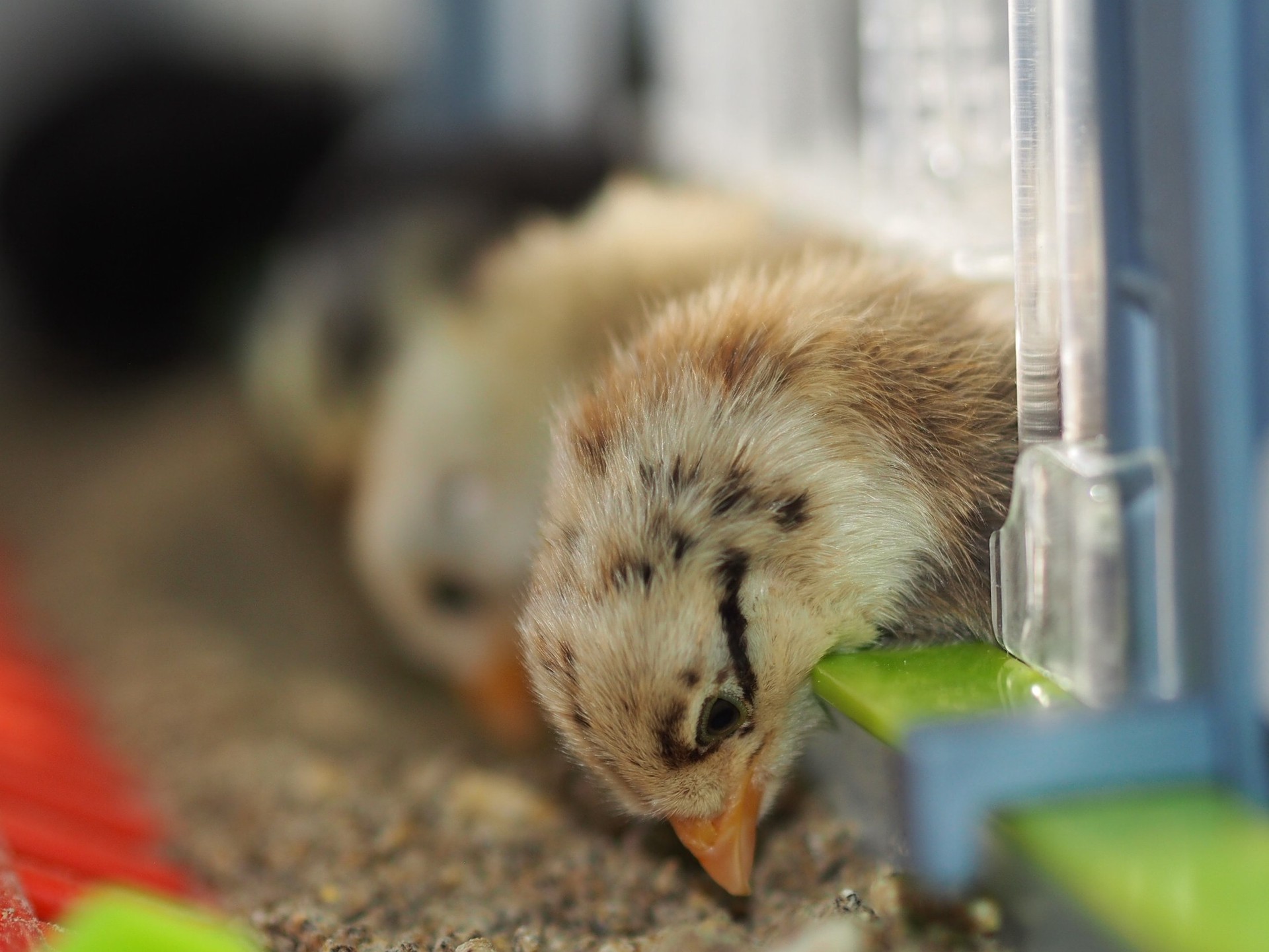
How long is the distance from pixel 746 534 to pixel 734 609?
0.15 feet

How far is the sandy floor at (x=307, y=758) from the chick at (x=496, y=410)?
11 centimetres

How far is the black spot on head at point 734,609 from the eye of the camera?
2.57 feet

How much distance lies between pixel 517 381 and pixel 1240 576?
1033mm

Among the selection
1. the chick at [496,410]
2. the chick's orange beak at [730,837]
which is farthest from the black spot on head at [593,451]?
the chick at [496,410]

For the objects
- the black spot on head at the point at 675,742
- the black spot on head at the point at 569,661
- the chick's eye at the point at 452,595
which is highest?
the black spot on head at the point at 569,661

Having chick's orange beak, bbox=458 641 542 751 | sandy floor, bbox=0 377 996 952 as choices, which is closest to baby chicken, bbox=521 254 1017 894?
sandy floor, bbox=0 377 996 952

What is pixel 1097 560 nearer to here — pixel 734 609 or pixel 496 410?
pixel 734 609

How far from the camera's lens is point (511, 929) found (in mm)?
921

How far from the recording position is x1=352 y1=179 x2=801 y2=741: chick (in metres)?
1.39

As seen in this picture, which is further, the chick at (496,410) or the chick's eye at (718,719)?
the chick at (496,410)

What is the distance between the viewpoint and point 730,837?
2.79 feet

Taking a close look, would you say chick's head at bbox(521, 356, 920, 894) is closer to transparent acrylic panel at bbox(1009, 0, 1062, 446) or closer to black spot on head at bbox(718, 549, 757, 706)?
black spot on head at bbox(718, 549, 757, 706)

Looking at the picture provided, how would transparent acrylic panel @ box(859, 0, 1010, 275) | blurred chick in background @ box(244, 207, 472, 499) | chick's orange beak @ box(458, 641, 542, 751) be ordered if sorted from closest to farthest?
transparent acrylic panel @ box(859, 0, 1010, 275) < chick's orange beak @ box(458, 641, 542, 751) < blurred chick in background @ box(244, 207, 472, 499)

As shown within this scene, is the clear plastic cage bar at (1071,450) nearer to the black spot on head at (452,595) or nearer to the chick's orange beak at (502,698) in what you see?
the chick's orange beak at (502,698)
